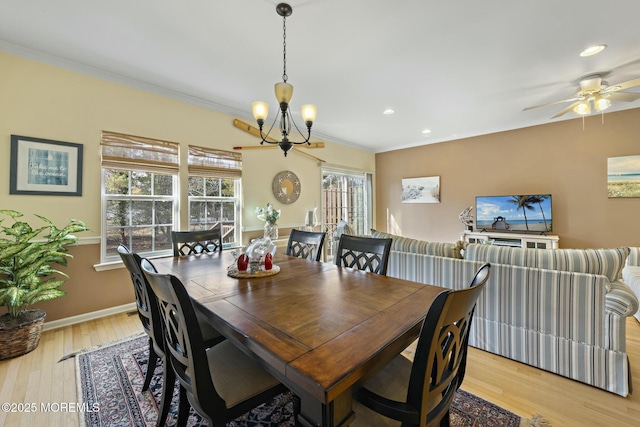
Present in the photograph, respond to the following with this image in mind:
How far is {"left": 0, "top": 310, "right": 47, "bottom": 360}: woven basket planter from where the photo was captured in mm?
2061

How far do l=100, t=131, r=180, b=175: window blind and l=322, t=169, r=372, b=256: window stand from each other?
290 cm

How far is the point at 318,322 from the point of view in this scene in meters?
1.06

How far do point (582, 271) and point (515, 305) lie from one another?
50 cm

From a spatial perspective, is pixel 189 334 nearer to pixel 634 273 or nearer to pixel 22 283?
pixel 22 283

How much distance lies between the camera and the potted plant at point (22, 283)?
207 cm

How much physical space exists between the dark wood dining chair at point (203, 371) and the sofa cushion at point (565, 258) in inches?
78.8

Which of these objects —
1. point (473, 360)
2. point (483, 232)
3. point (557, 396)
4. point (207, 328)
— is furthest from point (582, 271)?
point (483, 232)

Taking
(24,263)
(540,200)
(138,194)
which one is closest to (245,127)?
(138,194)

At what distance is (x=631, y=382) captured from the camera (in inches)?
70.8

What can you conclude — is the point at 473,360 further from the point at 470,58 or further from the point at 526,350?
the point at 470,58

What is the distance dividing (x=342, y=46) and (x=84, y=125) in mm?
2775

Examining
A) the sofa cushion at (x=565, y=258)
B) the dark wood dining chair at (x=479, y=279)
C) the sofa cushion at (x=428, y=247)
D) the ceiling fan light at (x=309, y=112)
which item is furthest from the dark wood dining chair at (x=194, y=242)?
the sofa cushion at (x=565, y=258)

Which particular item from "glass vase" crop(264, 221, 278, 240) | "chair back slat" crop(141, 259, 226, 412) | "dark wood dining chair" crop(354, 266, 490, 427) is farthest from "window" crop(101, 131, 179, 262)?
"dark wood dining chair" crop(354, 266, 490, 427)

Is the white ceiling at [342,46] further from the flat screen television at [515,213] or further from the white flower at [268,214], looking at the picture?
the flat screen television at [515,213]
